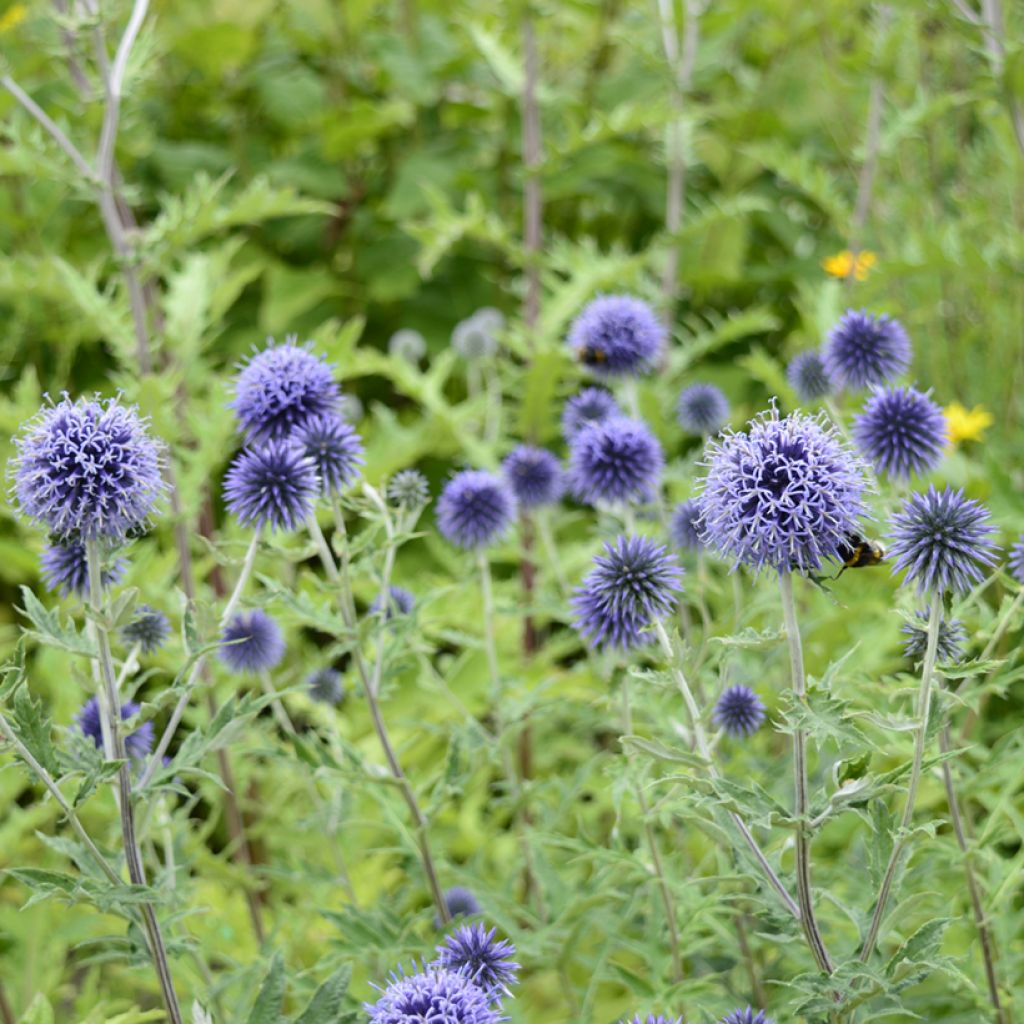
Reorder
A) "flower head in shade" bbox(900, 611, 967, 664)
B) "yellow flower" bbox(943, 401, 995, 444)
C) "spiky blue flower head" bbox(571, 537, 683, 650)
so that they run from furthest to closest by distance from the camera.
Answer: "yellow flower" bbox(943, 401, 995, 444) → "spiky blue flower head" bbox(571, 537, 683, 650) → "flower head in shade" bbox(900, 611, 967, 664)

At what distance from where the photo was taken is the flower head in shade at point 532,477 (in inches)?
103

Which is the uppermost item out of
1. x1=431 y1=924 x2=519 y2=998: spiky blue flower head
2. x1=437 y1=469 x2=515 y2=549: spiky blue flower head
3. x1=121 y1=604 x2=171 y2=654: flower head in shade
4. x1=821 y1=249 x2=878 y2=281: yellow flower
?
x1=821 y1=249 x2=878 y2=281: yellow flower

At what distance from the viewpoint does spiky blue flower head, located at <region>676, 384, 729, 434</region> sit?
2885 millimetres

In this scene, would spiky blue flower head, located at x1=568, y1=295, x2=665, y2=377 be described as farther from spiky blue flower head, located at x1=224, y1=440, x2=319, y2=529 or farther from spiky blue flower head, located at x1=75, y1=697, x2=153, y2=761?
spiky blue flower head, located at x1=75, y1=697, x2=153, y2=761

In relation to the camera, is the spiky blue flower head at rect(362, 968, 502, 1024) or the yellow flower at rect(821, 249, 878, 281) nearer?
the spiky blue flower head at rect(362, 968, 502, 1024)

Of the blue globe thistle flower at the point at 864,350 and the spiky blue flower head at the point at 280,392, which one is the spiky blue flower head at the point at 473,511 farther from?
the blue globe thistle flower at the point at 864,350

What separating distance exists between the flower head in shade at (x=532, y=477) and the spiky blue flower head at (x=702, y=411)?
1.45 ft

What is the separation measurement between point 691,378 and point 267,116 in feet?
7.50

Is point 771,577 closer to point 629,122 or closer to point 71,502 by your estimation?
point 71,502

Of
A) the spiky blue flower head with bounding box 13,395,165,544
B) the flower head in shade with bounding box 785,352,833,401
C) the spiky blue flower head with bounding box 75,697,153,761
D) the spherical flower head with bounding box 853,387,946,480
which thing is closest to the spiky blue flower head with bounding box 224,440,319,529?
the spiky blue flower head with bounding box 13,395,165,544

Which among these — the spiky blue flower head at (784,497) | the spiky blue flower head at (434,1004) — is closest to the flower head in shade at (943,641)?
the spiky blue flower head at (784,497)

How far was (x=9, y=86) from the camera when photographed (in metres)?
2.49

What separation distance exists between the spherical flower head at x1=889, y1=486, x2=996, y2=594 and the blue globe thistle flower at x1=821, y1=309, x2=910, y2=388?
0.85 metres

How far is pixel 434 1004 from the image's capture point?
1247mm
